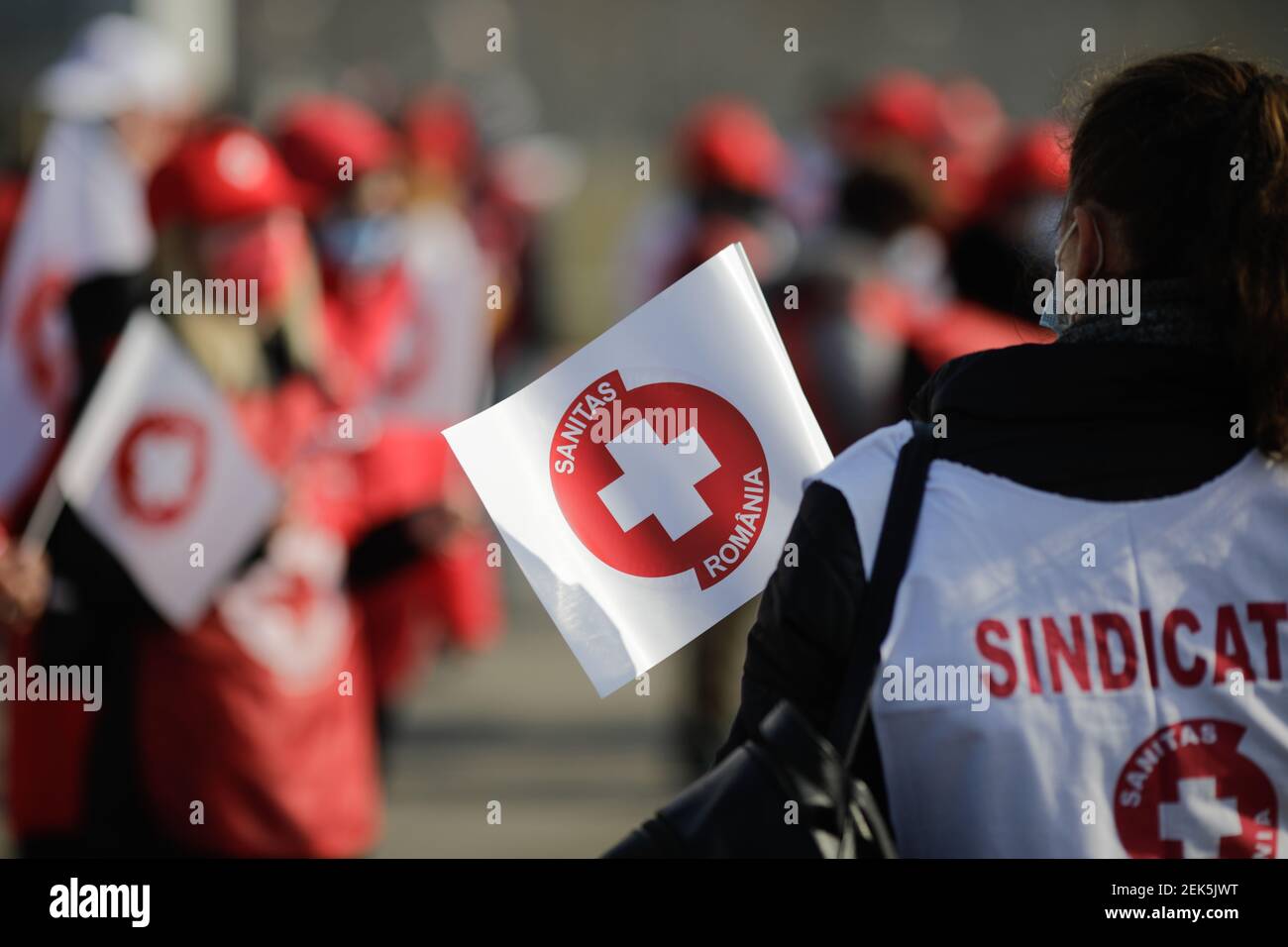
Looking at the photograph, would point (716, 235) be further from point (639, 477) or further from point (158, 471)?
point (639, 477)

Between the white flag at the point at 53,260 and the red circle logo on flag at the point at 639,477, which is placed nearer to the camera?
the red circle logo on flag at the point at 639,477

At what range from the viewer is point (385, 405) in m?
6.06

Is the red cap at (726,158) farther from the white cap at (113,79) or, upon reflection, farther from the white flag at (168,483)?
the white flag at (168,483)

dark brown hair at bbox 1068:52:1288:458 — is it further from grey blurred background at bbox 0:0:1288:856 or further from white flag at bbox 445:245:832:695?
grey blurred background at bbox 0:0:1288:856

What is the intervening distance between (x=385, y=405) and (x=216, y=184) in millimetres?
1948

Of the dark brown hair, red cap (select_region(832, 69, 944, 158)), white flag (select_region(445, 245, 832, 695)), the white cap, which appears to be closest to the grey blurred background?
red cap (select_region(832, 69, 944, 158))

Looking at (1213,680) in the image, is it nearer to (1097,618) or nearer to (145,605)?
(1097,618)

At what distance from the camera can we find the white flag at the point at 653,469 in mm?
2041

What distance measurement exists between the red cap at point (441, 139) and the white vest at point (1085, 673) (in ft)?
24.7

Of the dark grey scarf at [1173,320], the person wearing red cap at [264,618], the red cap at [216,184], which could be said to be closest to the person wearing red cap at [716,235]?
the person wearing red cap at [264,618]

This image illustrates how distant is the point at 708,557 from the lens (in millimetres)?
2070

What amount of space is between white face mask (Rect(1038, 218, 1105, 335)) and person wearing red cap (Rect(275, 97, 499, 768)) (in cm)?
249

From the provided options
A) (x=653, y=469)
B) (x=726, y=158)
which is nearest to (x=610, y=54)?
(x=726, y=158)
